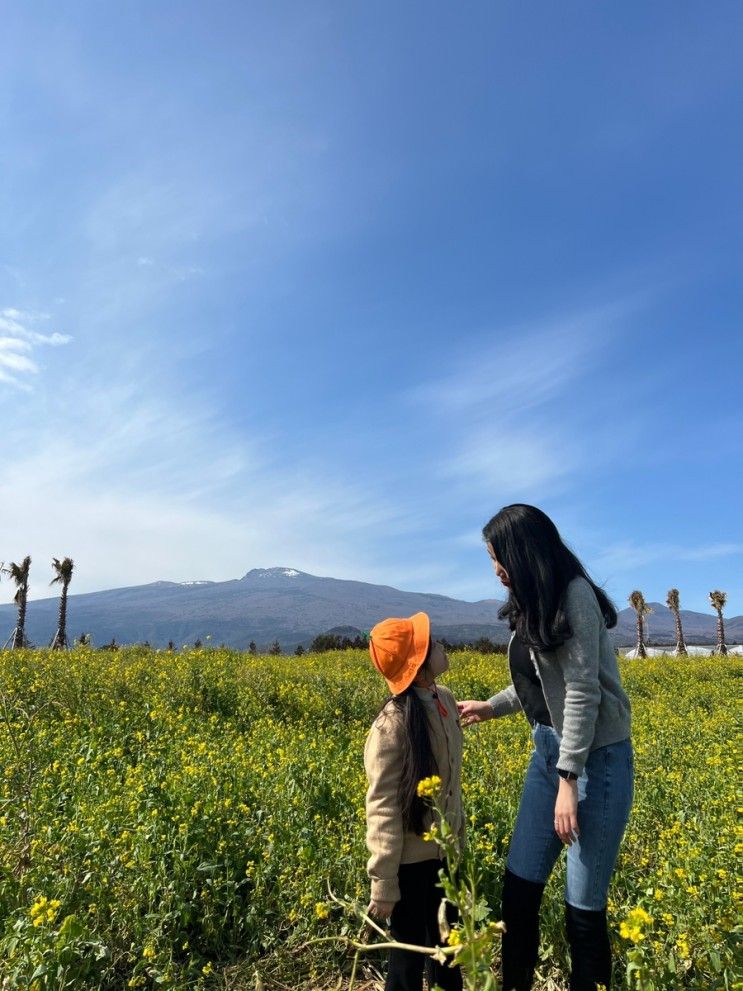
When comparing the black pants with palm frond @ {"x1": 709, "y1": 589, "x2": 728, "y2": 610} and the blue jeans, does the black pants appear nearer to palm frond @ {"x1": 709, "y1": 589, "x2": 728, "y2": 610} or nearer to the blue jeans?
the blue jeans

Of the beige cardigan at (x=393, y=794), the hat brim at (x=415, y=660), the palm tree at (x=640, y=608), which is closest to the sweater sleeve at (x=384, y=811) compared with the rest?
the beige cardigan at (x=393, y=794)

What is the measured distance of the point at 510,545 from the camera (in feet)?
8.24

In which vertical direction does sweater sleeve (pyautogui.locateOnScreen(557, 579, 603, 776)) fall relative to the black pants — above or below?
above

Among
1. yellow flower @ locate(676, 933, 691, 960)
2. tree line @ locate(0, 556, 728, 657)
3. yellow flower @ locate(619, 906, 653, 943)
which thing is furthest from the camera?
tree line @ locate(0, 556, 728, 657)

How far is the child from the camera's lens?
2430 millimetres

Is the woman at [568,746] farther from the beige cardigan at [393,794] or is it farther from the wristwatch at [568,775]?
the beige cardigan at [393,794]

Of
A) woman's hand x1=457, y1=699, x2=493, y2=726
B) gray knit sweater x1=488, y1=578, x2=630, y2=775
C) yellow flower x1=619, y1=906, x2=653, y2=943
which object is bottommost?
yellow flower x1=619, y1=906, x2=653, y2=943

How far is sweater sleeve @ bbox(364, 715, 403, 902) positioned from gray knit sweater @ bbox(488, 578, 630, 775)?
62cm

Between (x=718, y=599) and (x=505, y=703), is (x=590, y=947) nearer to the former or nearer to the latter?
(x=505, y=703)

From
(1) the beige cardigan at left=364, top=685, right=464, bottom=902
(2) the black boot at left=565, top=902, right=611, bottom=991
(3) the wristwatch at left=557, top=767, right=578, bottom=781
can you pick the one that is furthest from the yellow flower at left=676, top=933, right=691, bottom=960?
(1) the beige cardigan at left=364, top=685, right=464, bottom=902

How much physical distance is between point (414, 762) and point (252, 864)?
61.2 inches

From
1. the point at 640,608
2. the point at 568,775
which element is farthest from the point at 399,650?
the point at 640,608

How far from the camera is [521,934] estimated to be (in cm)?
262

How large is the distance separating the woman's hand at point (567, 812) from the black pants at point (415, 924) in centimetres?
55
